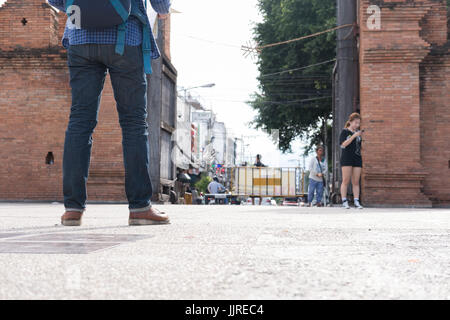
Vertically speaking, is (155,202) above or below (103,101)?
below

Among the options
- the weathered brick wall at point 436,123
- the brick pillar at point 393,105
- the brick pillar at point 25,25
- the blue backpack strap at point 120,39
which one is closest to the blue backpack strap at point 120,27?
the blue backpack strap at point 120,39

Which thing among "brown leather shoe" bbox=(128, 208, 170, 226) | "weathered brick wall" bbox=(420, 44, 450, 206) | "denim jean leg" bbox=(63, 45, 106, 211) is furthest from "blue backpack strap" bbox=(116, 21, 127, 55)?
"weathered brick wall" bbox=(420, 44, 450, 206)

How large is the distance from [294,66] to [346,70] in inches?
412

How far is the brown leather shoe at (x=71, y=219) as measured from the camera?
3.72 m

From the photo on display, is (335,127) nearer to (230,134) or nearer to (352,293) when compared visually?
(352,293)

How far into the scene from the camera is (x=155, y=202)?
12.3 metres

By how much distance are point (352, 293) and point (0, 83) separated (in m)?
12.4

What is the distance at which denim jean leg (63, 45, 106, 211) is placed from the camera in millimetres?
3742

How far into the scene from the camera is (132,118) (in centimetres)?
382

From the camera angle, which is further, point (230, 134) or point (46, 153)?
point (230, 134)

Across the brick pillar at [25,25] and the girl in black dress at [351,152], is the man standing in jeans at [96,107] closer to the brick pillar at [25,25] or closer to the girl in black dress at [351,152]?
the girl in black dress at [351,152]

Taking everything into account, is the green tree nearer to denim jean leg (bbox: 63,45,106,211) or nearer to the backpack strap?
the backpack strap

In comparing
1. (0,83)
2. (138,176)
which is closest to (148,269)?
(138,176)

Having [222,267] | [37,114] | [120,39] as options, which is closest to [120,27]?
[120,39]
